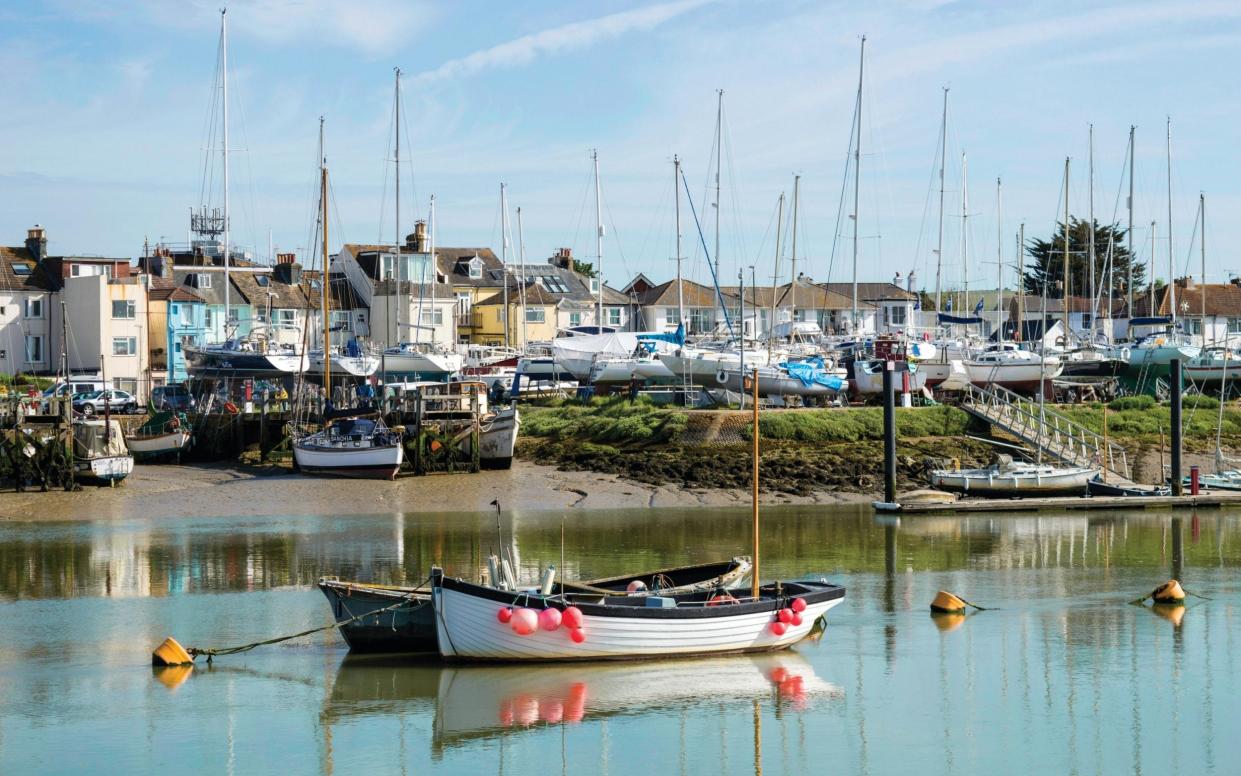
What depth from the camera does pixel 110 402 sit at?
195ft

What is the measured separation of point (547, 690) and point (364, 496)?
2356cm

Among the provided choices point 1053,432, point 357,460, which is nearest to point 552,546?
point 357,460

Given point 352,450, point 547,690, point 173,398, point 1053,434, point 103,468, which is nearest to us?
point 547,690

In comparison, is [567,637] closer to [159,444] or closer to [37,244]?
[159,444]

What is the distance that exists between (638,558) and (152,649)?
11.5m

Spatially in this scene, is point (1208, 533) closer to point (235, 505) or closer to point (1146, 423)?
point (1146, 423)

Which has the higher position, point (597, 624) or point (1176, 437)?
point (1176, 437)

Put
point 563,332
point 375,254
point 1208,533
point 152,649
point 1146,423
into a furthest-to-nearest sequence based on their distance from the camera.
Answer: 1. point 375,254
2. point 563,332
3. point 1146,423
4. point 1208,533
5. point 152,649

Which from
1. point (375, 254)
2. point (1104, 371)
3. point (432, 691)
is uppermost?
point (375, 254)

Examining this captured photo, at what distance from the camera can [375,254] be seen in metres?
84.7

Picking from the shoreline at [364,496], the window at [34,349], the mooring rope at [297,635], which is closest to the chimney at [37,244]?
the window at [34,349]

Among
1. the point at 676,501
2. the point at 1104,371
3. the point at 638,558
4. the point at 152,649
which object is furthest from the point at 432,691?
the point at 1104,371

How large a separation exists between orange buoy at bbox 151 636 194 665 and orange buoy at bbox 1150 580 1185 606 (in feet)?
59.5

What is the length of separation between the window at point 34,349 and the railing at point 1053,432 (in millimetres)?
44772
